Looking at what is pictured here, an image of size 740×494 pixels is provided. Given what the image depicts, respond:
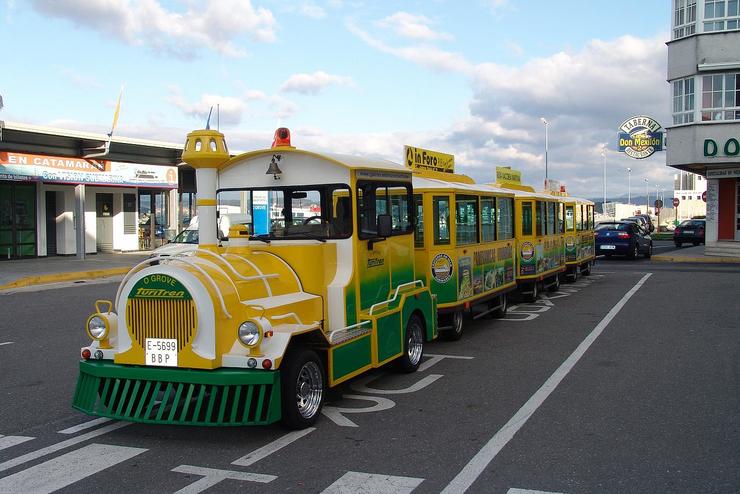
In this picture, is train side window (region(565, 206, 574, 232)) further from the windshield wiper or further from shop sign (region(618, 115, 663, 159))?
shop sign (region(618, 115, 663, 159))

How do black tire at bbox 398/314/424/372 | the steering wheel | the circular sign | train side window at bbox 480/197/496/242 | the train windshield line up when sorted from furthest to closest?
train side window at bbox 480/197/496/242, the circular sign, black tire at bbox 398/314/424/372, the steering wheel, the train windshield

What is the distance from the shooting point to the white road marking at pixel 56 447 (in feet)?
17.1

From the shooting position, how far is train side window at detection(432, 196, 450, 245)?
10.1 meters

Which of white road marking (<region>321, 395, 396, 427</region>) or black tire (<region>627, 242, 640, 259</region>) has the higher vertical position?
black tire (<region>627, 242, 640, 259</region>)

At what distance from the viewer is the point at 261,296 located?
6.22 m

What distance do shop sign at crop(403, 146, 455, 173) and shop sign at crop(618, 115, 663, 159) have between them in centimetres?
2142

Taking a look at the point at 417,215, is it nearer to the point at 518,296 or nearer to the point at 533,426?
the point at 533,426

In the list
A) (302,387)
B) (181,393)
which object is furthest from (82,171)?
(302,387)

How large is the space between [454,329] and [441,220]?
5.47ft

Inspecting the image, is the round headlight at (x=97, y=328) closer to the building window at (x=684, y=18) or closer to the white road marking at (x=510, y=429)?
the white road marking at (x=510, y=429)

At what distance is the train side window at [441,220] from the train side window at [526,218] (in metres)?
4.64

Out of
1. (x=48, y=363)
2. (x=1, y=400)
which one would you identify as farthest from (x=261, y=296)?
(x=48, y=363)

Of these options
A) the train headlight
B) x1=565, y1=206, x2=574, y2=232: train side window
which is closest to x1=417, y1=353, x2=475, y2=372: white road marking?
the train headlight

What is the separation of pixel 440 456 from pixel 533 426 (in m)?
1.16
